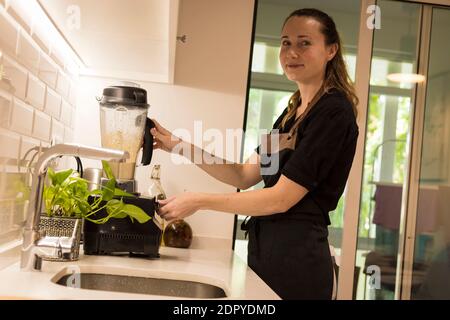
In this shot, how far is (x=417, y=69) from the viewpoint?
244 centimetres

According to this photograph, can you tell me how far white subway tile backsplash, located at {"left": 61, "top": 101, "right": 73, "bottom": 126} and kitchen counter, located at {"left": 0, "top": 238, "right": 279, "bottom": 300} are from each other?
49 centimetres

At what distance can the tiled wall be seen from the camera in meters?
0.96

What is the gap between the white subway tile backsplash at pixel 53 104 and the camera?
4.38 feet

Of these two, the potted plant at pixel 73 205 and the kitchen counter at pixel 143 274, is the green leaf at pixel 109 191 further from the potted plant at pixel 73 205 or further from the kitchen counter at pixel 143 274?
the kitchen counter at pixel 143 274

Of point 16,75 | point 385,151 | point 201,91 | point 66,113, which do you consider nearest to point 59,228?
point 16,75

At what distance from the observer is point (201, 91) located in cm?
193

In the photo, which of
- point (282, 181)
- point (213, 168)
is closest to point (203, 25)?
point (213, 168)

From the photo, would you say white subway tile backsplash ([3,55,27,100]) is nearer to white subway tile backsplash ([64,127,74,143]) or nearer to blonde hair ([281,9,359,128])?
white subway tile backsplash ([64,127,74,143])

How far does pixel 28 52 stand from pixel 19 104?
0.11 meters

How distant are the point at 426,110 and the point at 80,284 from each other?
1.87m

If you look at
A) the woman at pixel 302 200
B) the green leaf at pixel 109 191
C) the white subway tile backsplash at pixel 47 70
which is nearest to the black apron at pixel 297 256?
the woman at pixel 302 200

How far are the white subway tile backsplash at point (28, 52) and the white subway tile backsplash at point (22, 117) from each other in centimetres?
8

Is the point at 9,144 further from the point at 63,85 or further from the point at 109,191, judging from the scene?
the point at 63,85
